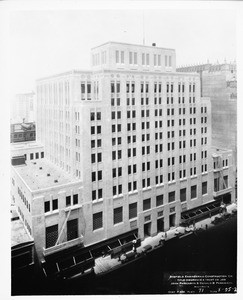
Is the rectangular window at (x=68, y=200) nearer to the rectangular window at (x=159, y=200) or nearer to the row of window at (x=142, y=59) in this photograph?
the rectangular window at (x=159, y=200)

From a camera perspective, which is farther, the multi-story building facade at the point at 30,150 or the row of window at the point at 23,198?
the multi-story building facade at the point at 30,150

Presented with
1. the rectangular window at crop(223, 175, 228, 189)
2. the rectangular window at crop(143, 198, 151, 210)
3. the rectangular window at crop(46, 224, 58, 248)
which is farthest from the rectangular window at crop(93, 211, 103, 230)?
the rectangular window at crop(223, 175, 228, 189)

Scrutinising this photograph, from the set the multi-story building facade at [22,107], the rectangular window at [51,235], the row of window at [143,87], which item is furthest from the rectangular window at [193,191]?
the multi-story building facade at [22,107]

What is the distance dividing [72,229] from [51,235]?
180cm

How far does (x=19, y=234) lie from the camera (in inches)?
857

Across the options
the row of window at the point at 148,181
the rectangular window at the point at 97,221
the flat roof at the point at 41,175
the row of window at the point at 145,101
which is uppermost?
the row of window at the point at 145,101

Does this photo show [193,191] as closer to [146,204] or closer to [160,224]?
[160,224]

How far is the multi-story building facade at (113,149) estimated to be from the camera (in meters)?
23.2

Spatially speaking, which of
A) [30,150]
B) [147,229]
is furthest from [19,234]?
[147,229]

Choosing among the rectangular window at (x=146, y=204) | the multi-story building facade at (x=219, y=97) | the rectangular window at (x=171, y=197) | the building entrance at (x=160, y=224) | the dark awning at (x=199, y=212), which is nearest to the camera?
the rectangular window at (x=146, y=204)

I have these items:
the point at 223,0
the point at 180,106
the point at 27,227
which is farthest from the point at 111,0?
the point at 27,227

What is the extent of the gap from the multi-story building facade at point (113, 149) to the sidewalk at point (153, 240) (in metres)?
0.78

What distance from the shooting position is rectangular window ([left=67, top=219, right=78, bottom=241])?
77.3ft

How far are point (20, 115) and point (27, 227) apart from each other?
28.3ft
